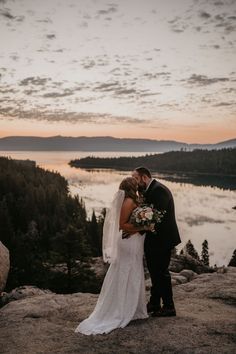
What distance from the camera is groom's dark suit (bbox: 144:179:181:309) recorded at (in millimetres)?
7758

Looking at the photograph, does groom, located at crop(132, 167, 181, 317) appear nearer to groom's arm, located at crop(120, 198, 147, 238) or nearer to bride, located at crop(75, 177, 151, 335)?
bride, located at crop(75, 177, 151, 335)

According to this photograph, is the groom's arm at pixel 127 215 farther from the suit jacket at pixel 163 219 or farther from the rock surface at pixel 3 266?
the rock surface at pixel 3 266

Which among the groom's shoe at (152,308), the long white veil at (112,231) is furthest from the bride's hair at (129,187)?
the groom's shoe at (152,308)

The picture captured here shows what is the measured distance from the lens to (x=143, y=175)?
7.91 m

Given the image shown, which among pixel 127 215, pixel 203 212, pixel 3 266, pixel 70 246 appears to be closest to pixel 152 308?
pixel 127 215

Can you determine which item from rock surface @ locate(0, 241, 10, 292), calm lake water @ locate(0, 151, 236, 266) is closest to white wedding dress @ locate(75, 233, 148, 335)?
rock surface @ locate(0, 241, 10, 292)

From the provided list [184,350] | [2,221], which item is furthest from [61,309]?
[2,221]

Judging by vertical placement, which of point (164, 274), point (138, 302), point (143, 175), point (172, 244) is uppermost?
point (143, 175)

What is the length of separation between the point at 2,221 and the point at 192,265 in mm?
52882

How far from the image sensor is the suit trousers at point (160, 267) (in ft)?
25.5

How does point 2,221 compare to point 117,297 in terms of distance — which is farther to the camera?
point 2,221

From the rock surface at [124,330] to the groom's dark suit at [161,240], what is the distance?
0.83m

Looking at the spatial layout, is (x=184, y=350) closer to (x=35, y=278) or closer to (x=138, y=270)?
(x=138, y=270)

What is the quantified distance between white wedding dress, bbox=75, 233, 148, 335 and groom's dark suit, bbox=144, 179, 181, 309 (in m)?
0.27
